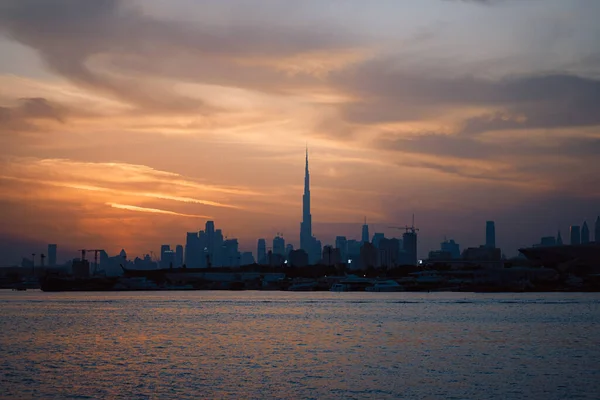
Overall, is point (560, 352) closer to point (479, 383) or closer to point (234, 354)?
point (479, 383)

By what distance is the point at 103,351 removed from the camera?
68.4m

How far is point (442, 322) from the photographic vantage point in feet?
343

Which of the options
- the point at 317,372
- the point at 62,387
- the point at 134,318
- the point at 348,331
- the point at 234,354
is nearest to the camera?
the point at 62,387

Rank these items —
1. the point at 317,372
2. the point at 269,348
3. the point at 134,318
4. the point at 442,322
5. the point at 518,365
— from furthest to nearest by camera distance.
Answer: the point at 134,318 < the point at 442,322 < the point at 269,348 < the point at 518,365 < the point at 317,372

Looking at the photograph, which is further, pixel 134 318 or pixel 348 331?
pixel 134 318

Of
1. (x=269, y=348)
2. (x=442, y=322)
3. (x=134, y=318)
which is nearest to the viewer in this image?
(x=269, y=348)

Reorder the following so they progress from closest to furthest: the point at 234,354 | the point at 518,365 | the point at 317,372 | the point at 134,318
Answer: the point at 317,372
the point at 518,365
the point at 234,354
the point at 134,318

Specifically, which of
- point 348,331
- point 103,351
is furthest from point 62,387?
point 348,331

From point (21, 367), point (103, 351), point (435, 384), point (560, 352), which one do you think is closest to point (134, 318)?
point (103, 351)

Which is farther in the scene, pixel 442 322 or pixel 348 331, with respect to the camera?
pixel 442 322

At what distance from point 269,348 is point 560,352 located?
79.1 ft

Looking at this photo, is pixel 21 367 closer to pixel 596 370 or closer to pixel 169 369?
pixel 169 369

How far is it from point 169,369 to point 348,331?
119 ft

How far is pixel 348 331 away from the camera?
3477 inches
